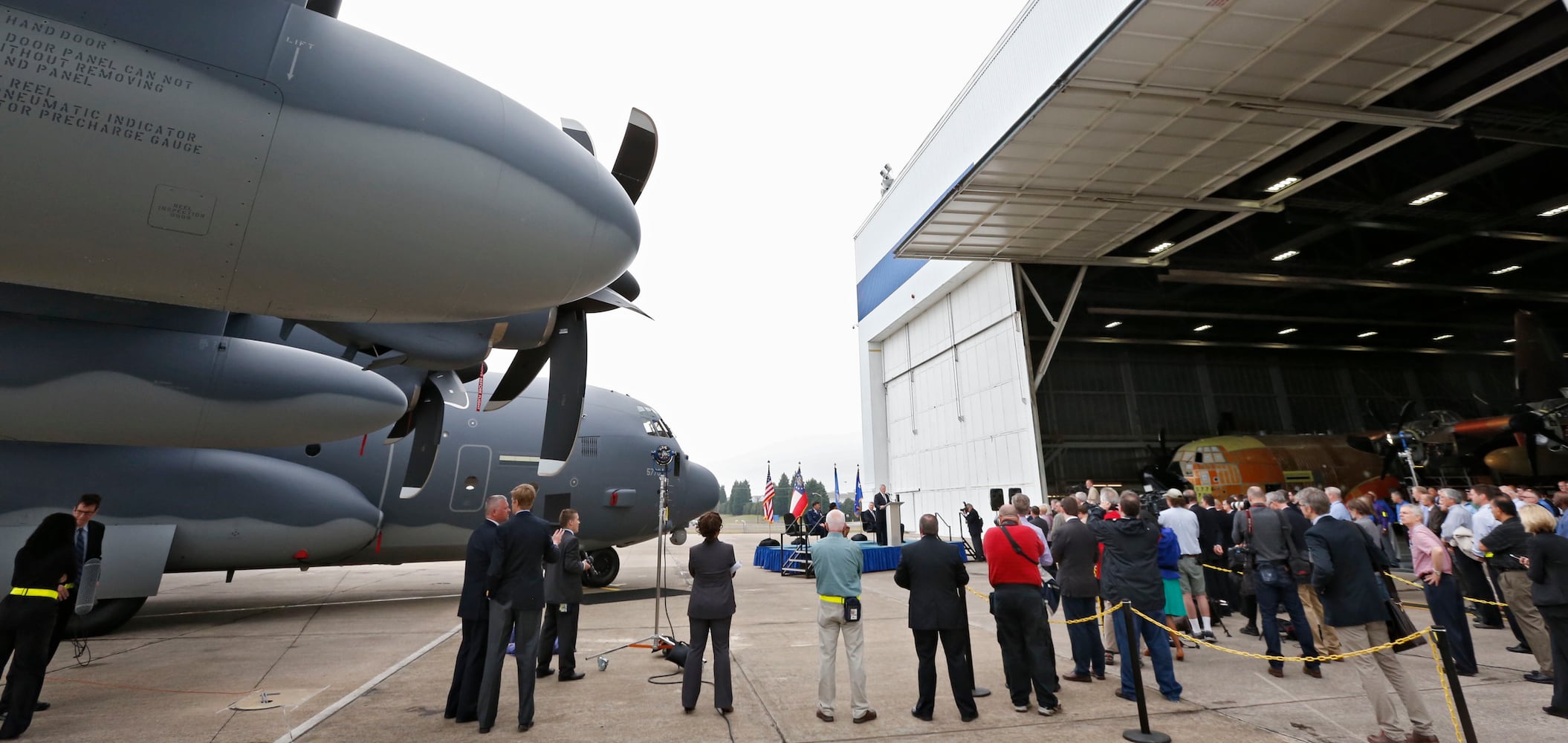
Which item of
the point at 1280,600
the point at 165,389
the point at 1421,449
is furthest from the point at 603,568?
the point at 1421,449

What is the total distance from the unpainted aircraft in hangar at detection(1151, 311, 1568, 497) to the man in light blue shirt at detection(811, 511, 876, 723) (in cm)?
1713

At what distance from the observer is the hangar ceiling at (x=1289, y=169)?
10.8 meters

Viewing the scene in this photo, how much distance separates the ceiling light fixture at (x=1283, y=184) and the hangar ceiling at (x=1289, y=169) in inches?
4.2

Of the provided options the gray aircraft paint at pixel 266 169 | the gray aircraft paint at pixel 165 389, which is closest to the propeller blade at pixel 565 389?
the gray aircraft paint at pixel 165 389

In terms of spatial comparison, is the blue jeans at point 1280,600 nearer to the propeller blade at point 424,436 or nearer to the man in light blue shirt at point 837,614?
the man in light blue shirt at point 837,614

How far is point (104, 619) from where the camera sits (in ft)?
27.7

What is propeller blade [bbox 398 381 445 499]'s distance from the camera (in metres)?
9.45

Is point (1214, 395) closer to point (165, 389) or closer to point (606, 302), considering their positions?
point (606, 302)

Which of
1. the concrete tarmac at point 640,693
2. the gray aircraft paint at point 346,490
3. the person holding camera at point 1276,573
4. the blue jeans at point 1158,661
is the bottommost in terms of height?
the concrete tarmac at point 640,693

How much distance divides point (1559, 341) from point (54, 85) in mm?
45190

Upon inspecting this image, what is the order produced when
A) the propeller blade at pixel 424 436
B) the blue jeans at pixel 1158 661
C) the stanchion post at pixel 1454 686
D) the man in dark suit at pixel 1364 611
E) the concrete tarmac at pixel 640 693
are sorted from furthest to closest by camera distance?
the propeller blade at pixel 424 436 < the blue jeans at pixel 1158 661 < the concrete tarmac at pixel 640 693 < the man in dark suit at pixel 1364 611 < the stanchion post at pixel 1454 686

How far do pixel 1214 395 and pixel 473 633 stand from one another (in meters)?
36.9

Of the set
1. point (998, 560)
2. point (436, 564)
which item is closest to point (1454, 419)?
point (998, 560)

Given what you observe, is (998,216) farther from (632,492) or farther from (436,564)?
(436,564)
